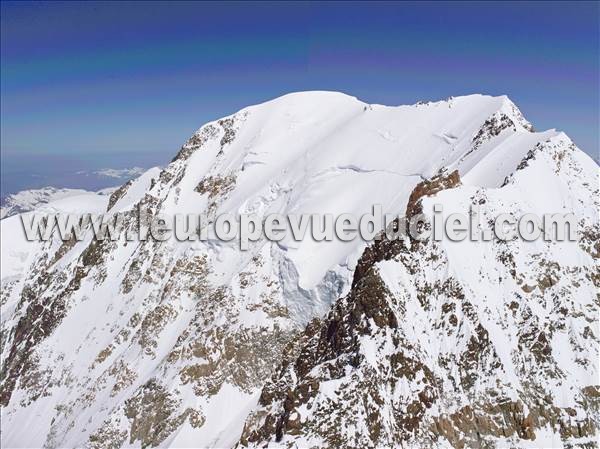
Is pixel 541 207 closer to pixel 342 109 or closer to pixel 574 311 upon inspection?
pixel 574 311

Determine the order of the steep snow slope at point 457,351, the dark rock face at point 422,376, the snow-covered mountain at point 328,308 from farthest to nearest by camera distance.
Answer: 1. the snow-covered mountain at point 328,308
2. the steep snow slope at point 457,351
3. the dark rock face at point 422,376

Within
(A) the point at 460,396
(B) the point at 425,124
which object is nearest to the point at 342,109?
(B) the point at 425,124

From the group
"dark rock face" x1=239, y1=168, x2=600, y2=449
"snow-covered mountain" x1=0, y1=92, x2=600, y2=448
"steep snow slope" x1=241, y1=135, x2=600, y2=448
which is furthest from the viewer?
"snow-covered mountain" x1=0, y1=92, x2=600, y2=448

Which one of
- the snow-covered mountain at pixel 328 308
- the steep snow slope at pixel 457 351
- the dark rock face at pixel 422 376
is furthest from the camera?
the snow-covered mountain at pixel 328 308

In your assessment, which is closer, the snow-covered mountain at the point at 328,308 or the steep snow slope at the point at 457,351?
the steep snow slope at the point at 457,351

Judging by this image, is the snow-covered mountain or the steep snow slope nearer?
the steep snow slope

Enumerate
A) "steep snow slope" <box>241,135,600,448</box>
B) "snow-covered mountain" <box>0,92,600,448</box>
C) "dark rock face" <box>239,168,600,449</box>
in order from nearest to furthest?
1. "dark rock face" <box>239,168,600,449</box>
2. "steep snow slope" <box>241,135,600,448</box>
3. "snow-covered mountain" <box>0,92,600,448</box>

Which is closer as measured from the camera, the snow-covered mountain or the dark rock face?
the dark rock face

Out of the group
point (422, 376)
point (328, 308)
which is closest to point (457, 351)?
point (422, 376)

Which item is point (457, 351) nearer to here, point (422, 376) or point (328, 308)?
point (422, 376)
